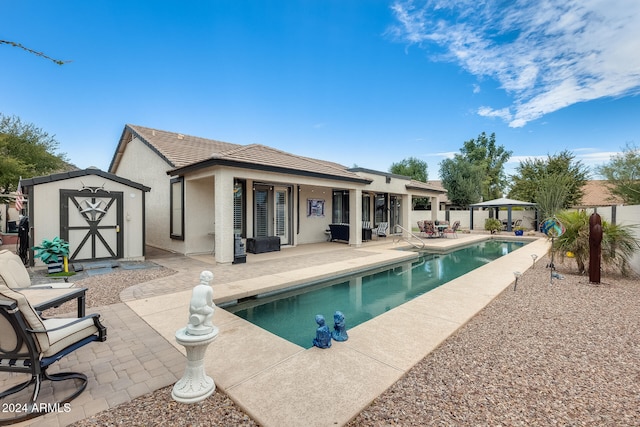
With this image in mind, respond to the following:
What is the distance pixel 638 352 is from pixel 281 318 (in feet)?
16.2

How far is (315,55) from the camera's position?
626 inches

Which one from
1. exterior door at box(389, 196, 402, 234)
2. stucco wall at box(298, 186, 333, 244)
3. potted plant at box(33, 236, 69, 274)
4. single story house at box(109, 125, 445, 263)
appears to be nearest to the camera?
potted plant at box(33, 236, 69, 274)

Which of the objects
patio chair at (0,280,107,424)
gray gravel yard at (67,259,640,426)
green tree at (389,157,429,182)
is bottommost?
gray gravel yard at (67,259,640,426)

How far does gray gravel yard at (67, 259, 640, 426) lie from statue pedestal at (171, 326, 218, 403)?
0.07 m

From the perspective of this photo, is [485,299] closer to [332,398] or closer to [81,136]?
[332,398]

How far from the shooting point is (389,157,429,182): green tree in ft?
137

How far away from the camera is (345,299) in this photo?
6559 millimetres

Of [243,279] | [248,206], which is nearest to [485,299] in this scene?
[243,279]

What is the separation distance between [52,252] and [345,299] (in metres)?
7.35

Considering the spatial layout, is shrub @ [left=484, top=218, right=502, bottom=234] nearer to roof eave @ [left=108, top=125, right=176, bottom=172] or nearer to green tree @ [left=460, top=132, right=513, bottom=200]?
roof eave @ [left=108, top=125, right=176, bottom=172]

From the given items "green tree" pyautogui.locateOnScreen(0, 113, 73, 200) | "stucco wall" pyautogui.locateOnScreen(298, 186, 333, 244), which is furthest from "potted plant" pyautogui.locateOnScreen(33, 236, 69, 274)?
"green tree" pyautogui.locateOnScreen(0, 113, 73, 200)

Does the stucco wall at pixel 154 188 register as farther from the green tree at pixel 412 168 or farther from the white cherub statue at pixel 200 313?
the green tree at pixel 412 168

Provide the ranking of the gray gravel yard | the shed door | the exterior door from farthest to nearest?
the exterior door → the shed door → the gray gravel yard

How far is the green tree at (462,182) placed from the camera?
96.0 feet
